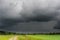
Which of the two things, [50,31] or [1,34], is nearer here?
[1,34]

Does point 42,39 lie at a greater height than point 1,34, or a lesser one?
lesser

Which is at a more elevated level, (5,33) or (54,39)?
(5,33)

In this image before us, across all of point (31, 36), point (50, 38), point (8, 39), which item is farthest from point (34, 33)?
point (8, 39)

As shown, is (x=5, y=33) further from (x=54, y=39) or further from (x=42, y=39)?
(x=54, y=39)

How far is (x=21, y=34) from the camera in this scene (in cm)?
1076

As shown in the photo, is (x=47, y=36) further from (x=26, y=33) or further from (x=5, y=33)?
(x=5, y=33)

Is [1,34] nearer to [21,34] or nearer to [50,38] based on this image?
[21,34]

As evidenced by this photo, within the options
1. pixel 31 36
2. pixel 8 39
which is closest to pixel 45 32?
pixel 31 36

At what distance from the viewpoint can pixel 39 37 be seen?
34.4ft

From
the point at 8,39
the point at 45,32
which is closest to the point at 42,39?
the point at 45,32

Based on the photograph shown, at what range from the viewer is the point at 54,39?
426 inches

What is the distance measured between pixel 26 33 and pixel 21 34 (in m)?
0.36

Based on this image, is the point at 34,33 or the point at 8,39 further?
the point at 34,33

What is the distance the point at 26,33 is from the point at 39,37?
0.99m
